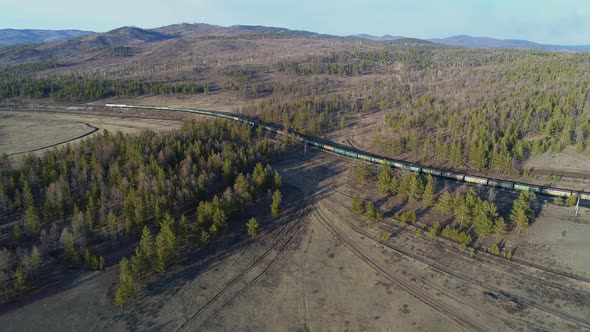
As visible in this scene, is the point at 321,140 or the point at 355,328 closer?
the point at 355,328

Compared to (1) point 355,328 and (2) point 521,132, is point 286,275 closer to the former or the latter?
(1) point 355,328

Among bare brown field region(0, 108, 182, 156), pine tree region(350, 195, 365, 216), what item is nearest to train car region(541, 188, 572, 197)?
pine tree region(350, 195, 365, 216)

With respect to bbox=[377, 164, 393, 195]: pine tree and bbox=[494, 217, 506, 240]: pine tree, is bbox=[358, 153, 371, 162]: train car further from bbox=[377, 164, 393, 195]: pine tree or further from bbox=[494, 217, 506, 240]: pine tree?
bbox=[494, 217, 506, 240]: pine tree

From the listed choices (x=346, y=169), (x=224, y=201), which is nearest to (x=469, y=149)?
(x=346, y=169)

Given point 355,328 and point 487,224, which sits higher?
point 487,224

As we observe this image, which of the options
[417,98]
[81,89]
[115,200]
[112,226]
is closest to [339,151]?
[115,200]

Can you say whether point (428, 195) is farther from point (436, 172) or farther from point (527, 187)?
point (527, 187)
